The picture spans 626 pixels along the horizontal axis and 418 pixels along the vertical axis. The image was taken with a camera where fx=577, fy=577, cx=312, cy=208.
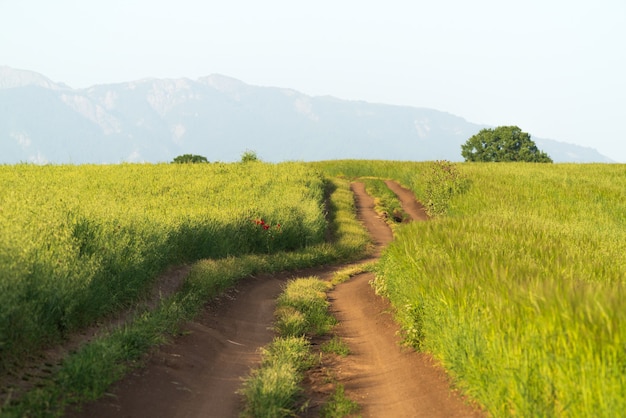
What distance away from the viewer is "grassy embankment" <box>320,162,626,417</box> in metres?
5.71

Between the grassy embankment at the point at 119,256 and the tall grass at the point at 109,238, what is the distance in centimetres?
3

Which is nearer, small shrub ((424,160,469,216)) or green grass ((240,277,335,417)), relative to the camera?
green grass ((240,277,335,417))

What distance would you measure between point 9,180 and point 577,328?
30712mm

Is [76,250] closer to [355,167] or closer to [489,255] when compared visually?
[489,255]

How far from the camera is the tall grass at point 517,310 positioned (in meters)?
5.71

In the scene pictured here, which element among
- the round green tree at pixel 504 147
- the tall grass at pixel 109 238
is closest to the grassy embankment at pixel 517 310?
the tall grass at pixel 109 238

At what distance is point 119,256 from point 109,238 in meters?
1.07

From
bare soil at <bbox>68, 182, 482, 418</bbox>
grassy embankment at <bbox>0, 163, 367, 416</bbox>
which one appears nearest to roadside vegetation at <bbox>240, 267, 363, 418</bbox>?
bare soil at <bbox>68, 182, 482, 418</bbox>

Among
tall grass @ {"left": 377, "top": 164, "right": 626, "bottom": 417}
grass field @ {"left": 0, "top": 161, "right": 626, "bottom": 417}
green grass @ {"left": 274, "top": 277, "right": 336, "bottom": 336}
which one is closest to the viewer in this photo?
tall grass @ {"left": 377, "top": 164, "right": 626, "bottom": 417}

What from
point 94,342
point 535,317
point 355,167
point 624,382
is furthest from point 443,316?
point 355,167

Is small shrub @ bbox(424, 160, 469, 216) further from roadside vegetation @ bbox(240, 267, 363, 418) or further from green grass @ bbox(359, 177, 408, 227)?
roadside vegetation @ bbox(240, 267, 363, 418)

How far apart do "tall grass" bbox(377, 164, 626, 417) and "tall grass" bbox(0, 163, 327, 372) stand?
18.7 ft

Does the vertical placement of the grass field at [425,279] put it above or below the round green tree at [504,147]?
below

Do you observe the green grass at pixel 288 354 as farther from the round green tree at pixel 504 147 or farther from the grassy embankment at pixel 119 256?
the round green tree at pixel 504 147
